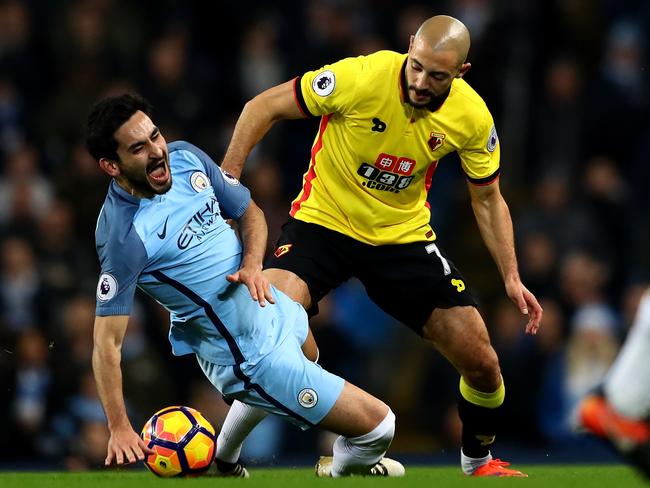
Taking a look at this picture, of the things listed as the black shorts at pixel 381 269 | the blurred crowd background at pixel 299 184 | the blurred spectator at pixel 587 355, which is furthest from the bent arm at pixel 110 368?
the blurred spectator at pixel 587 355

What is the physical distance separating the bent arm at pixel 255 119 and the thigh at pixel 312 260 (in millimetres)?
486

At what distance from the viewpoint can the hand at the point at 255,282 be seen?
6.50 metres

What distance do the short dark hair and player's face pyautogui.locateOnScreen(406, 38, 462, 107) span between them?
1.39 meters

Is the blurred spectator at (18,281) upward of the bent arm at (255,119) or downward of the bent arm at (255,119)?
downward

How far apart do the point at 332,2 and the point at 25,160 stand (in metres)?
3.05

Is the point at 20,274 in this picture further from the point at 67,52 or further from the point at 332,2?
the point at 332,2

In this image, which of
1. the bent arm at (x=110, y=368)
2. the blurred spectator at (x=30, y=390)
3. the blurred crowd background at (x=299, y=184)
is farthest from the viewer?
the blurred crowd background at (x=299, y=184)

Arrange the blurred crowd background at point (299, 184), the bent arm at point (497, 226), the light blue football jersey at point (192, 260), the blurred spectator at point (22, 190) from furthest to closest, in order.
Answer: the blurred spectator at point (22, 190) → the blurred crowd background at point (299, 184) → the bent arm at point (497, 226) → the light blue football jersey at point (192, 260)

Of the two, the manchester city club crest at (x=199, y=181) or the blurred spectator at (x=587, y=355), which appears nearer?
the manchester city club crest at (x=199, y=181)

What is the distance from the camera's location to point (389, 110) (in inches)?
286

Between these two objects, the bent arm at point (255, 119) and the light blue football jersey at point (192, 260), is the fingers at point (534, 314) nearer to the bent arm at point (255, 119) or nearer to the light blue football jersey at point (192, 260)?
the light blue football jersey at point (192, 260)

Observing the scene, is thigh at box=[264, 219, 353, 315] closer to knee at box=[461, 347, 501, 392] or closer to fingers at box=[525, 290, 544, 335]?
knee at box=[461, 347, 501, 392]

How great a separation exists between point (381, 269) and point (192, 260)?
1.26m


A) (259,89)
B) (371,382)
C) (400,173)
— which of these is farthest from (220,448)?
(259,89)
